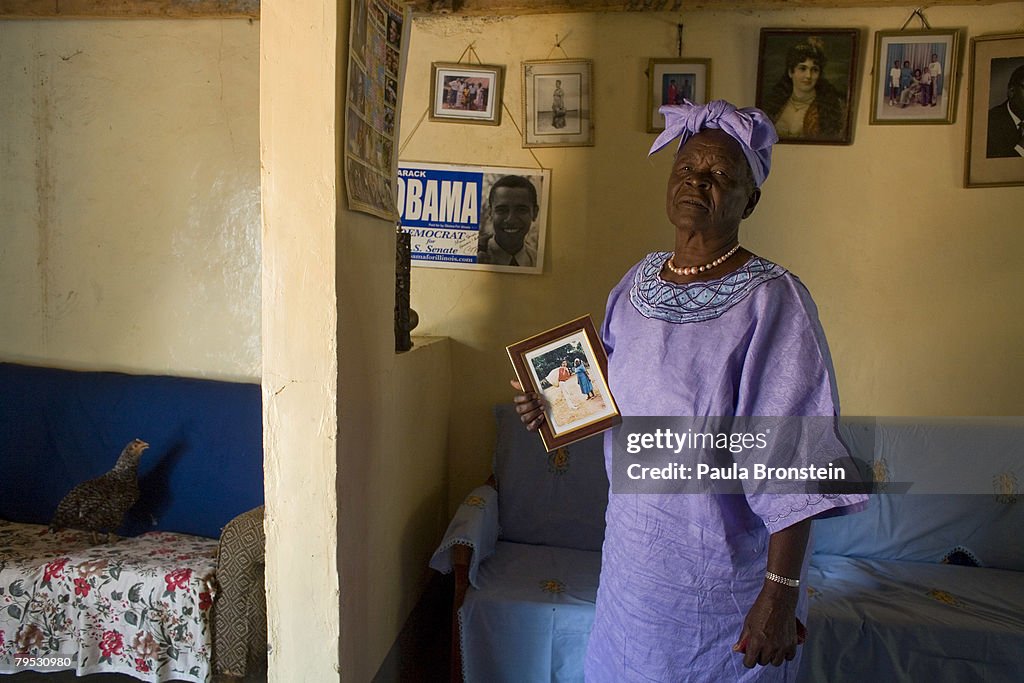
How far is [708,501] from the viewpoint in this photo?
→ 1229mm

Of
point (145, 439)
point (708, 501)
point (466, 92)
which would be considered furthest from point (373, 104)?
point (145, 439)

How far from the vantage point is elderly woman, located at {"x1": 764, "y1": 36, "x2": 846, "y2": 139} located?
2.50m

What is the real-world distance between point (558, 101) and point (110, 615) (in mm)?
2419

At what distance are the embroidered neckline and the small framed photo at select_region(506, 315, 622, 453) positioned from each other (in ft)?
0.60

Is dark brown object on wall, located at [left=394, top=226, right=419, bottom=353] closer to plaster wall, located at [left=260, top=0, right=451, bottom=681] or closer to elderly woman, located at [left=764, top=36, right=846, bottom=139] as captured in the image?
plaster wall, located at [left=260, top=0, right=451, bottom=681]

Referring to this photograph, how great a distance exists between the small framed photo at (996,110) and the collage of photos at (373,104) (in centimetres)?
214

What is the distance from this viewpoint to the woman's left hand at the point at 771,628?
45.6 inches

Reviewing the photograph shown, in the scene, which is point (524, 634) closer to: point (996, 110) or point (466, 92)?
point (466, 92)

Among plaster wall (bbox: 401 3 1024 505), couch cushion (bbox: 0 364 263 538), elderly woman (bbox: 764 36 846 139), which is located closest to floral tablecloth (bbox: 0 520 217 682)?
couch cushion (bbox: 0 364 263 538)

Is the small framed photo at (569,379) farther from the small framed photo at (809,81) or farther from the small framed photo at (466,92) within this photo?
the small framed photo at (809,81)

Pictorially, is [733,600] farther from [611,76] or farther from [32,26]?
[32,26]

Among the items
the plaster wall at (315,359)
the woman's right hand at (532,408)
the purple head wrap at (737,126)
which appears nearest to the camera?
the purple head wrap at (737,126)

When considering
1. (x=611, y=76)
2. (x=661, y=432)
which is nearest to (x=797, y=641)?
(x=661, y=432)
